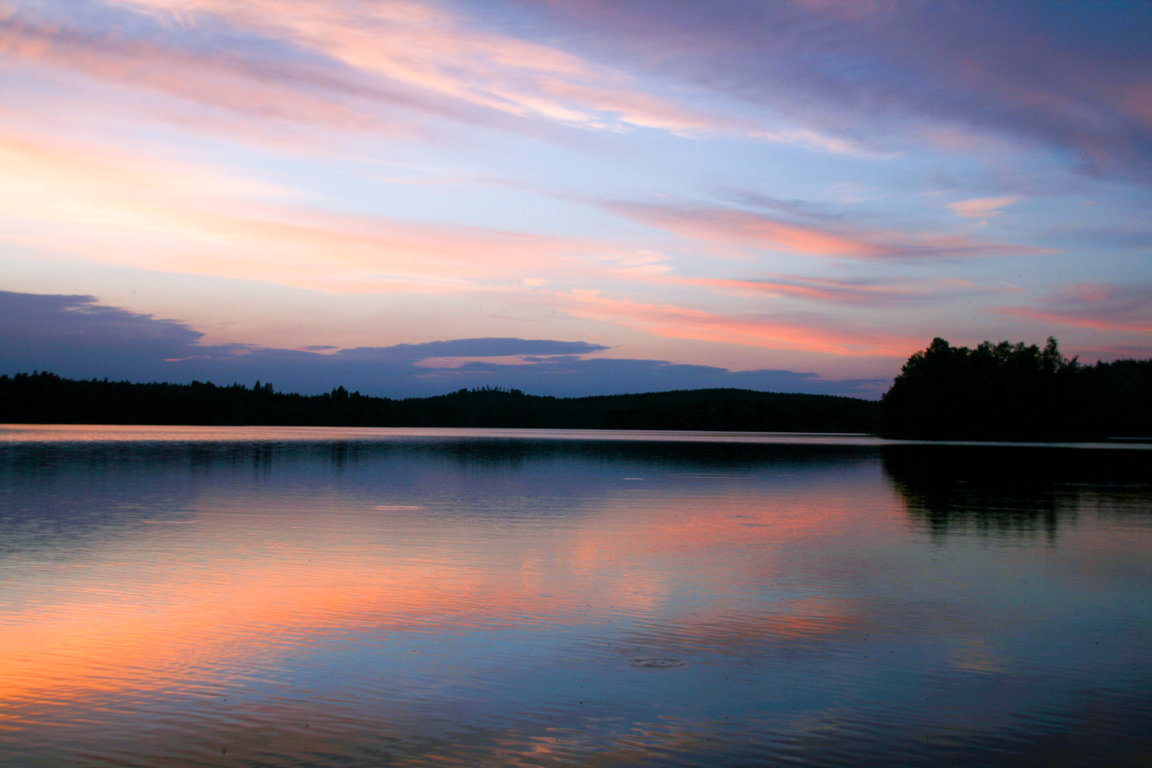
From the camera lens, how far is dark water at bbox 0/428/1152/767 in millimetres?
8297

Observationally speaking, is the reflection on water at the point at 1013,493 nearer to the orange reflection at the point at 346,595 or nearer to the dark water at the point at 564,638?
the dark water at the point at 564,638

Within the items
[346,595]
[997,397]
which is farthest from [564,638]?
[997,397]

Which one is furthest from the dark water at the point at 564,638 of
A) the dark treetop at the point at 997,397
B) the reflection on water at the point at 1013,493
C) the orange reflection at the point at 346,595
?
the dark treetop at the point at 997,397

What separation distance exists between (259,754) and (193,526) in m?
17.1

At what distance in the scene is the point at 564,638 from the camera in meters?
12.1

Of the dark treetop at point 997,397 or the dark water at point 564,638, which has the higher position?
the dark treetop at point 997,397

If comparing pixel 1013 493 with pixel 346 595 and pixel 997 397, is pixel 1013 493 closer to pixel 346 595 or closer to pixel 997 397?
pixel 346 595

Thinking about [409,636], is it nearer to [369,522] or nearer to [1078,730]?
[1078,730]

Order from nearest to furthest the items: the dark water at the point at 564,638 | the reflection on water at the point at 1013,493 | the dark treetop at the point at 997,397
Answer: the dark water at the point at 564,638 < the reflection on water at the point at 1013,493 < the dark treetop at the point at 997,397

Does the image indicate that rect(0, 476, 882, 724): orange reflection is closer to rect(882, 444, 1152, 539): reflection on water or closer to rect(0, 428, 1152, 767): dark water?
rect(0, 428, 1152, 767): dark water

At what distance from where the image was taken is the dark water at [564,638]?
8297 millimetres

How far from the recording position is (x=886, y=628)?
42.9ft

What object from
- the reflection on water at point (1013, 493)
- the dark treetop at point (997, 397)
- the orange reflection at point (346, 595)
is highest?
the dark treetop at point (997, 397)

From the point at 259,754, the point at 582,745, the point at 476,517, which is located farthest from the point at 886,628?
the point at 476,517
